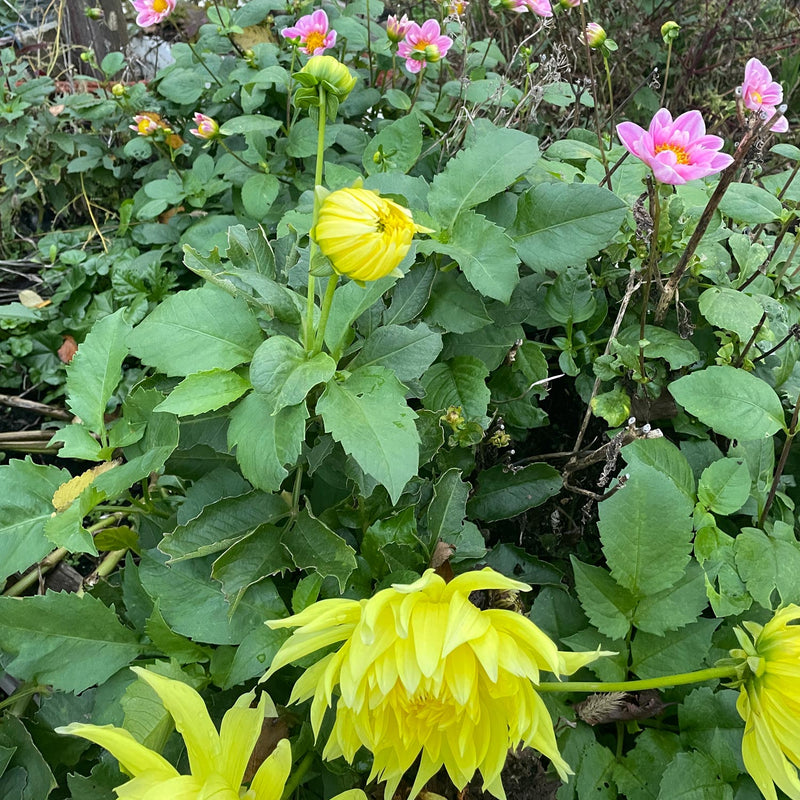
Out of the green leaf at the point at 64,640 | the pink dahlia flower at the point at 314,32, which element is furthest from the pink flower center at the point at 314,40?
the green leaf at the point at 64,640

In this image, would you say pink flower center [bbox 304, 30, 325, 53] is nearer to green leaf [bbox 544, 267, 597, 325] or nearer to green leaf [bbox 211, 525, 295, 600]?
green leaf [bbox 544, 267, 597, 325]

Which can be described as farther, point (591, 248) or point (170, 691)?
point (591, 248)

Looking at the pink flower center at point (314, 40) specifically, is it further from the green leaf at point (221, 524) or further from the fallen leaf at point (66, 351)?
the green leaf at point (221, 524)

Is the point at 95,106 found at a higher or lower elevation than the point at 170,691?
higher

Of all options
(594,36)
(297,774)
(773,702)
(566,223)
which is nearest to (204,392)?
(297,774)

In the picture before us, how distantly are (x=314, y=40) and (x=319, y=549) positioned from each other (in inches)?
44.0

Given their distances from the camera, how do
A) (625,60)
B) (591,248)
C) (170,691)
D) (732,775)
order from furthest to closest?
1. (625,60)
2. (591,248)
3. (732,775)
4. (170,691)

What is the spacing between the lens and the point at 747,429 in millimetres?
867

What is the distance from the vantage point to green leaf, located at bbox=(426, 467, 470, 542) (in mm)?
854

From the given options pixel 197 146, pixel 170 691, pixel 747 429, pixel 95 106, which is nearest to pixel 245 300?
pixel 170 691

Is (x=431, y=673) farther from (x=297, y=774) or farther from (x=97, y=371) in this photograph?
(x=97, y=371)

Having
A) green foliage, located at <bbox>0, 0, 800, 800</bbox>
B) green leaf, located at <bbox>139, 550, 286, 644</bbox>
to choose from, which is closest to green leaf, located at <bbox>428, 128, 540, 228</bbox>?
green foliage, located at <bbox>0, 0, 800, 800</bbox>

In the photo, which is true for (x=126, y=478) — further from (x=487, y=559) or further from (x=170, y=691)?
(x=487, y=559)

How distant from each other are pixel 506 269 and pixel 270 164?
2.69 ft
